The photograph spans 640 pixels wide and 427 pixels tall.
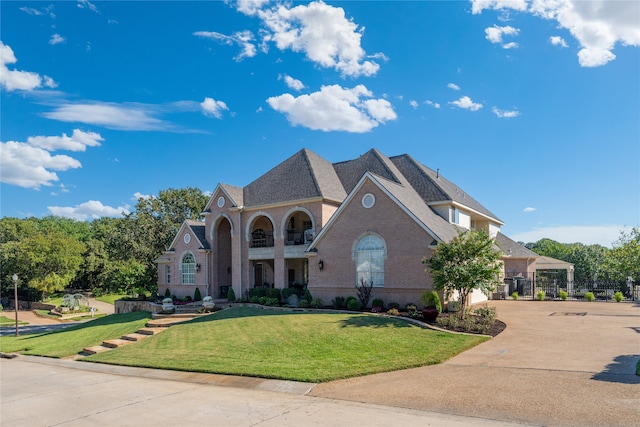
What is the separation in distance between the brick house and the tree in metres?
2.84

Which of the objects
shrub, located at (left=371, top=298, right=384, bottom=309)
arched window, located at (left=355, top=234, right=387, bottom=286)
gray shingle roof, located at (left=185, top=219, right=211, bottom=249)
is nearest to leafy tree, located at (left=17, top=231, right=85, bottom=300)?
gray shingle roof, located at (left=185, top=219, right=211, bottom=249)

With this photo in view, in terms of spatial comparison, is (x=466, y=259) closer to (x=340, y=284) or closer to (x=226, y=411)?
(x=340, y=284)

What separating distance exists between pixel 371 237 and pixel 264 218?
14150 millimetres

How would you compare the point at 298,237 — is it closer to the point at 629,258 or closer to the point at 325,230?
the point at 325,230

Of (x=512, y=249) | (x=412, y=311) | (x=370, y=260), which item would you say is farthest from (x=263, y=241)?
(x=512, y=249)

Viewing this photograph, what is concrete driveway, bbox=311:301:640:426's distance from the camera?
8914mm

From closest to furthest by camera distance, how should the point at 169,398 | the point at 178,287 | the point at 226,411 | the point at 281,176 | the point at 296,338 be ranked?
the point at 226,411 → the point at 169,398 → the point at 296,338 → the point at 281,176 → the point at 178,287

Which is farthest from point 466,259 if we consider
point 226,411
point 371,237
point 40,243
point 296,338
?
point 40,243

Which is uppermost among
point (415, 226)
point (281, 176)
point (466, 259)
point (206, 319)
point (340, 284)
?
point (281, 176)

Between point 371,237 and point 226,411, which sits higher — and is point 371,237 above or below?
above

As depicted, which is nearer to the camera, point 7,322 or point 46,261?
point 7,322

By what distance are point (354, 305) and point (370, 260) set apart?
2749 mm

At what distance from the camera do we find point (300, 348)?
15938 millimetres

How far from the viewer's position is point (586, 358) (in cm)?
1332
